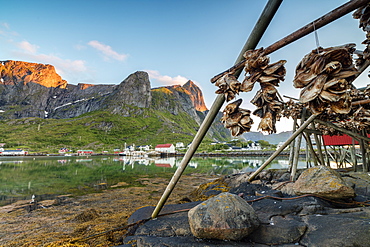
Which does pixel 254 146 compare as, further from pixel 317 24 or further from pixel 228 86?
pixel 228 86

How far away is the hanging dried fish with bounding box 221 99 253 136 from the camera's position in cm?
174

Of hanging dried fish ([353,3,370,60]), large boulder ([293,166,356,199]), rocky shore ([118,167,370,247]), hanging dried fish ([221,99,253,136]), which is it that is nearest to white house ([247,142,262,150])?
large boulder ([293,166,356,199])

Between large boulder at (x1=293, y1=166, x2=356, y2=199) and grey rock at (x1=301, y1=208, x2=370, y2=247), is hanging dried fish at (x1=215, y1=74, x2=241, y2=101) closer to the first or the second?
grey rock at (x1=301, y1=208, x2=370, y2=247)

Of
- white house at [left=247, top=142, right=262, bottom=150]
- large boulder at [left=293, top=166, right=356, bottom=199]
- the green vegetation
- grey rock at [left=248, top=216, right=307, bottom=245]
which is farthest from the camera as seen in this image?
the green vegetation

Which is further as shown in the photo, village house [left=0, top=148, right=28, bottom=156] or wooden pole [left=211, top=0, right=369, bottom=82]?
village house [left=0, top=148, right=28, bottom=156]

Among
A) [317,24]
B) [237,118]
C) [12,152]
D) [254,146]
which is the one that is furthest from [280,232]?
[12,152]

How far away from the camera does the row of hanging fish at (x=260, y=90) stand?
5.23 ft

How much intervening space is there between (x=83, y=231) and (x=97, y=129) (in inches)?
7962

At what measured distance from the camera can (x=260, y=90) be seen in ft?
5.56

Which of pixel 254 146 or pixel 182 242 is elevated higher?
pixel 182 242

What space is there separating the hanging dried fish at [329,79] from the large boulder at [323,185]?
5006 mm

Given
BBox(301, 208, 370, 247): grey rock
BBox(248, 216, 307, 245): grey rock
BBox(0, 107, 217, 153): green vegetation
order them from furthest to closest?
BBox(0, 107, 217, 153): green vegetation → BBox(248, 216, 307, 245): grey rock → BBox(301, 208, 370, 247): grey rock

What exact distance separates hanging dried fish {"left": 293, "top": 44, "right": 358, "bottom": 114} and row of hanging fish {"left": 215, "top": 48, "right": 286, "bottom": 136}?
219 mm

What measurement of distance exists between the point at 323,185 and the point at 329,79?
5247 millimetres
